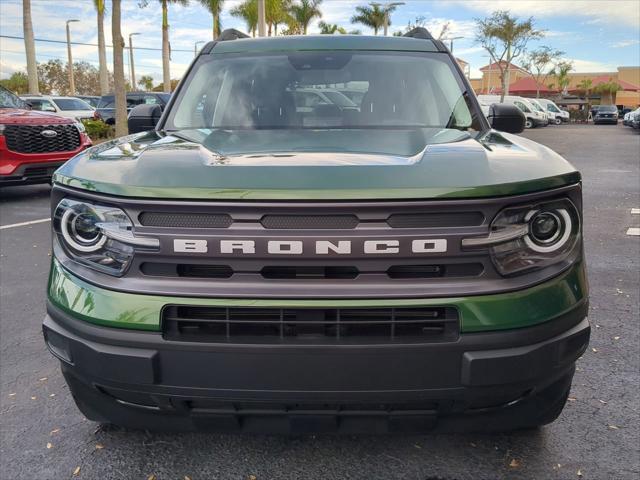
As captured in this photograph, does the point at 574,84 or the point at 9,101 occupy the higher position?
the point at 574,84

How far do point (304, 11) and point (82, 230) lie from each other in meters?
41.9

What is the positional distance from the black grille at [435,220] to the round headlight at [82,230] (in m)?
0.95

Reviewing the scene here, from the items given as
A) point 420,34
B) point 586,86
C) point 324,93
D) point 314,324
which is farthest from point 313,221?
point 586,86

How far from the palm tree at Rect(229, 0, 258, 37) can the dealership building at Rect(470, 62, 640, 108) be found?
157 feet

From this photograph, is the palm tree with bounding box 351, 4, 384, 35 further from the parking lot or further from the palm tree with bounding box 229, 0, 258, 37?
the parking lot

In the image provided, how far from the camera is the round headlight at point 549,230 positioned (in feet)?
6.13

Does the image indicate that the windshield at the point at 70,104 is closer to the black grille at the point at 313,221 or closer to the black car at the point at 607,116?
the black grille at the point at 313,221

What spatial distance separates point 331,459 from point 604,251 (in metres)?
4.70

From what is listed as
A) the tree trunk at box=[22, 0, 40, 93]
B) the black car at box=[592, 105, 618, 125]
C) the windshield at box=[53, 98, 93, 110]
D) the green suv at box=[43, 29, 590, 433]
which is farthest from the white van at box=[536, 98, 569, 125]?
the green suv at box=[43, 29, 590, 433]

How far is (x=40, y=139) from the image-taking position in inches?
345

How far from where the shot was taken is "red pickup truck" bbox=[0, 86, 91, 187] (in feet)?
27.6

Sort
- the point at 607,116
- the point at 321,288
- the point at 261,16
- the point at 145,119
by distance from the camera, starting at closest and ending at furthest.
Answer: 1. the point at 321,288
2. the point at 145,119
3. the point at 261,16
4. the point at 607,116

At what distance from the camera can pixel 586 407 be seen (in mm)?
2818

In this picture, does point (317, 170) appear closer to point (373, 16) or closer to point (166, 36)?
point (166, 36)
